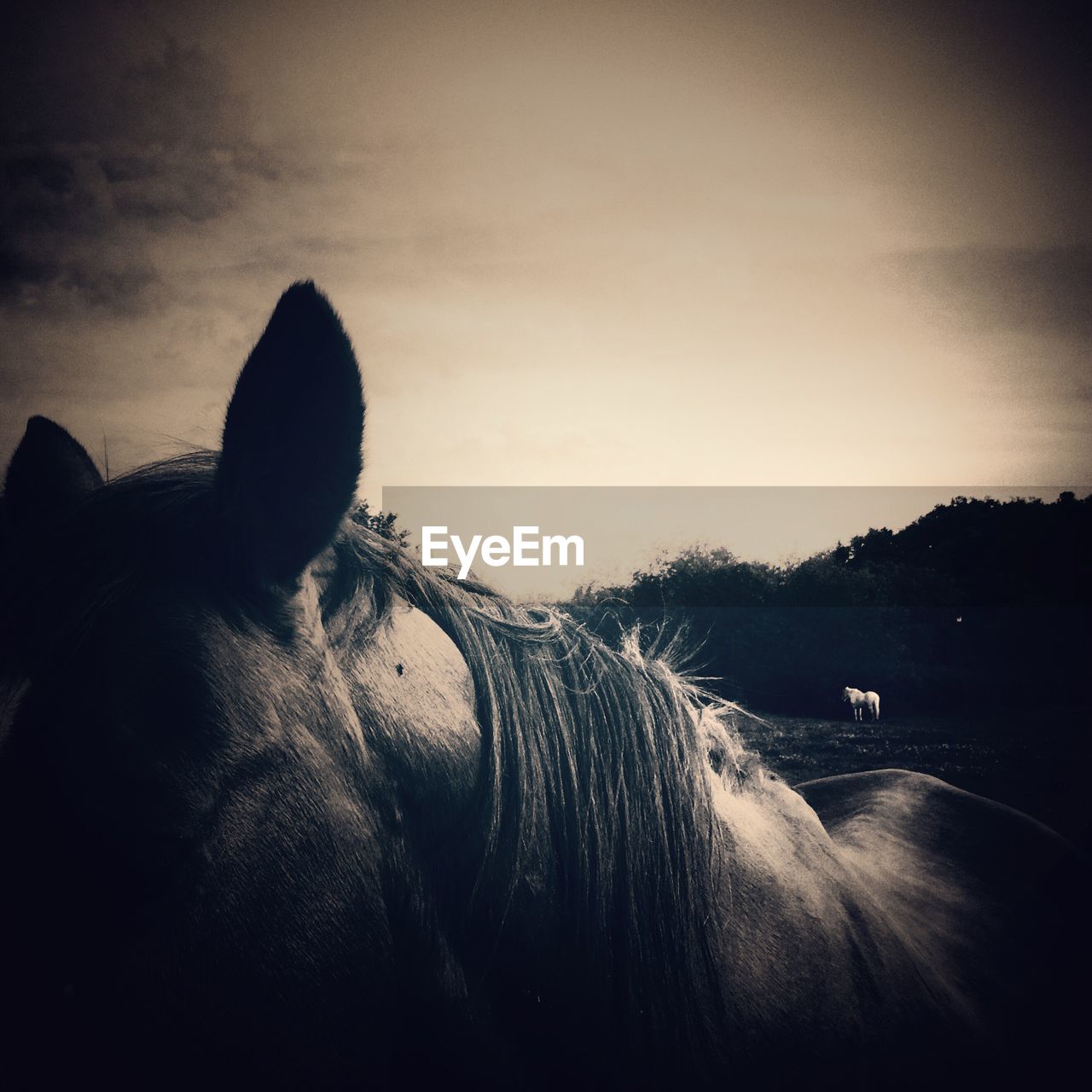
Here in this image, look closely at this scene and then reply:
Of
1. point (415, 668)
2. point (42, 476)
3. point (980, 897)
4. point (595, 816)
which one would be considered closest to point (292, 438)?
point (415, 668)

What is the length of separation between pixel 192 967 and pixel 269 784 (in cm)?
15

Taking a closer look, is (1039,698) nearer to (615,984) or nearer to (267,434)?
(615,984)

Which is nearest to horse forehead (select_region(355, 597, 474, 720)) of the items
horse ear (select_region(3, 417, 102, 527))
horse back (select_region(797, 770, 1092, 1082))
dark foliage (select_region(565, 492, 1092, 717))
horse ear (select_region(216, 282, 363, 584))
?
horse ear (select_region(216, 282, 363, 584))

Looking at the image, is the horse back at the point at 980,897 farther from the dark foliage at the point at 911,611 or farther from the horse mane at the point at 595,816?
the dark foliage at the point at 911,611

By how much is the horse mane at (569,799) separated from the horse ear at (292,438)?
0.27 ft

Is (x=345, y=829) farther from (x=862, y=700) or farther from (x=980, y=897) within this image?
(x=862, y=700)

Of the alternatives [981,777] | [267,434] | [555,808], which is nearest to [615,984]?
[555,808]

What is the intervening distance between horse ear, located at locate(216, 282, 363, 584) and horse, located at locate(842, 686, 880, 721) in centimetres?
216

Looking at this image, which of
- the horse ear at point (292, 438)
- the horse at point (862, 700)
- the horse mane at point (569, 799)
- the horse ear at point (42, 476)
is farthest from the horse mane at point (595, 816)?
the horse at point (862, 700)

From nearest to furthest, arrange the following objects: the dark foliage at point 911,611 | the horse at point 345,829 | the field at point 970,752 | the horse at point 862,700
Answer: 1. the horse at point 345,829
2. the field at point 970,752
3. the dark foliage at point 911,611
4. the horse at point 862,700

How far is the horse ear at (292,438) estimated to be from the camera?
59 centimetres

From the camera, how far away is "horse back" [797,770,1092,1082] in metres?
1.09

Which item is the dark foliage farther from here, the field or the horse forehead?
the horse forehead

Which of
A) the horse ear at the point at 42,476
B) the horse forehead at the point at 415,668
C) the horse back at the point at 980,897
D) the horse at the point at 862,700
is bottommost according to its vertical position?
the horse back at the point at 980,897
